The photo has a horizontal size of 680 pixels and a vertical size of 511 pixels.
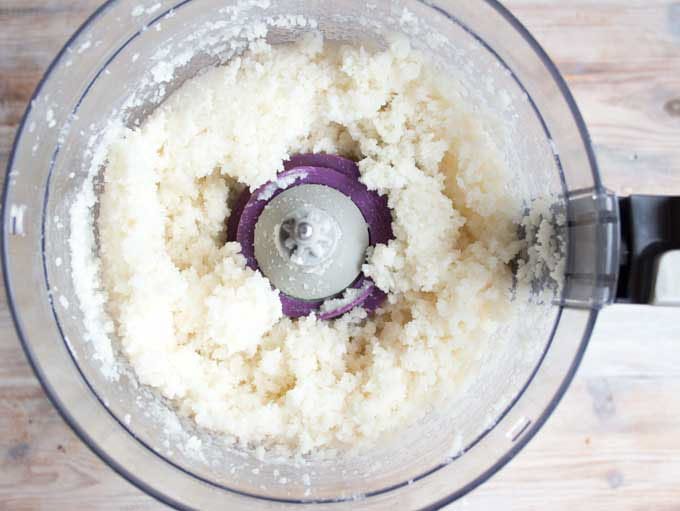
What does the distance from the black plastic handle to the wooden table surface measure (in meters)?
0.37

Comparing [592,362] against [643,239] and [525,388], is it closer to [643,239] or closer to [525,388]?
[525,388]

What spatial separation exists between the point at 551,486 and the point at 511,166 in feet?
1.58

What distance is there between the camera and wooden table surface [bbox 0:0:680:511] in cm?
106

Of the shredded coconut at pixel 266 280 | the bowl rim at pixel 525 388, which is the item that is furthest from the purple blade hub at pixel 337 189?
the bowl rim at pixel 525 388

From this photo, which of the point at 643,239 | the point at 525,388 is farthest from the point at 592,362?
Result: the point at 643,239

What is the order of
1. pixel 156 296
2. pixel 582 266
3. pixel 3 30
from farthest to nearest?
pixel 3 30 → pixel 156 296 → pixel 582 266

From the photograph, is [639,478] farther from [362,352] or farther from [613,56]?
[613,56]

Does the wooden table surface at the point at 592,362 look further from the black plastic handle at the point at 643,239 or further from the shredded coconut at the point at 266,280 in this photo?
the black plastic handle at the point at 643,239

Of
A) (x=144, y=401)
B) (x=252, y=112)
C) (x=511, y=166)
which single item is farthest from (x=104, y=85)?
(x=511, y=166)

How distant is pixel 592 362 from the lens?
1.08 meters

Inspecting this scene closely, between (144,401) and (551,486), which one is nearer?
(144,401)

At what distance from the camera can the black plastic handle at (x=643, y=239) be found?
2.28 ft

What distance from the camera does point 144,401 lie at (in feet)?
3.10

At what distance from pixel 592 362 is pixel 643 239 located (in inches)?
15.9
